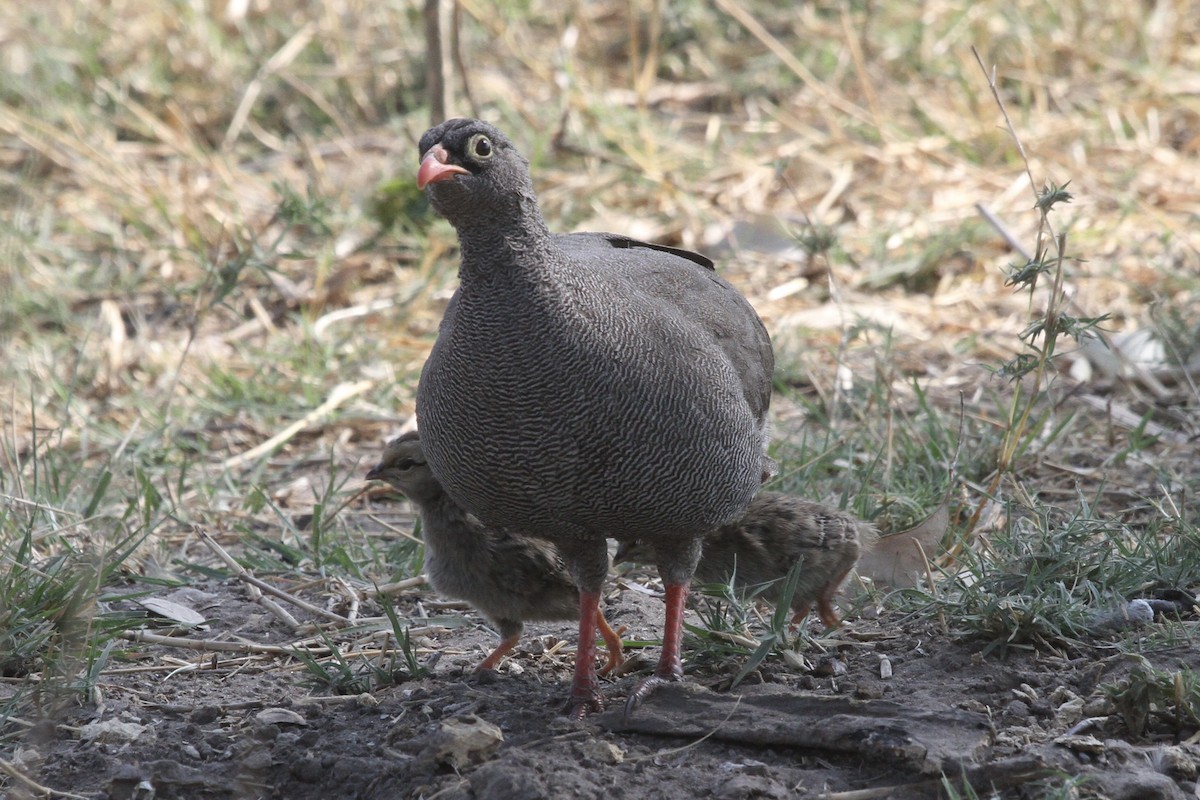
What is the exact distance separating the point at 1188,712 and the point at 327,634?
2581mm

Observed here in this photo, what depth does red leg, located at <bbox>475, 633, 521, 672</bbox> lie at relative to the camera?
4.27 metres

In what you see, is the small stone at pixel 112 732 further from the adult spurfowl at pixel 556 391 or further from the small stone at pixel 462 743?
the adult spurfowl at pixel 556 391

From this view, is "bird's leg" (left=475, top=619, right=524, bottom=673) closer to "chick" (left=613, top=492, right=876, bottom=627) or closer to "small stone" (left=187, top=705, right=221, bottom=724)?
"chick" (left=613, top=492, right=876, bottom=627)

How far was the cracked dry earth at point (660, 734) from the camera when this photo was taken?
3240mm

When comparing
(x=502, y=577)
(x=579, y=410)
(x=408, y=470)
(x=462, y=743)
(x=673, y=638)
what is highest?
(x=579, y=410)

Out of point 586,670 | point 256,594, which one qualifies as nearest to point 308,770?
point 586,670

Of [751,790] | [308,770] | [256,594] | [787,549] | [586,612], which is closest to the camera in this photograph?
[751,790]

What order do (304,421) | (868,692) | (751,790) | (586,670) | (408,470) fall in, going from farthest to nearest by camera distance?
(304,421)
(408,470)
(586,670)
(868,692)
(751,790)

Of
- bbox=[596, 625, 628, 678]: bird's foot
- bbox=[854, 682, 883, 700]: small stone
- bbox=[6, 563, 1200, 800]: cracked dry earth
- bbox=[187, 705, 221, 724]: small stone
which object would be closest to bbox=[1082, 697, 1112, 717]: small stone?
bbox=[6, 563, 1200, 800]: cracked dry earth

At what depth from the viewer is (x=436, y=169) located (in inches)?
135

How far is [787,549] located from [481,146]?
1659 mm

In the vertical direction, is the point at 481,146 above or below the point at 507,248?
above

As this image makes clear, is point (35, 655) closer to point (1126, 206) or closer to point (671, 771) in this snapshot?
point (671, 771)

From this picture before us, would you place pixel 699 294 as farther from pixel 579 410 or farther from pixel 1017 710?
pixel 1017 710
